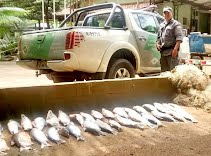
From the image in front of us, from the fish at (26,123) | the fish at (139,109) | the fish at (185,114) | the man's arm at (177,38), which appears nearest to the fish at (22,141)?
the fish at (26,123)

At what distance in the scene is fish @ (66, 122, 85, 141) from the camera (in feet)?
16.4

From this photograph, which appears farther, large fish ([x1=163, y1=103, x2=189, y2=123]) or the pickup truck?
the pickup truck

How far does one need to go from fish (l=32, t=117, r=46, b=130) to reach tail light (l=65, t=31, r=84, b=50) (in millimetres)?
2463

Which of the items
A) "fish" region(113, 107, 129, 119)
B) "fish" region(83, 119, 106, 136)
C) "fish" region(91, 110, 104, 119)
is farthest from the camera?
"fish" region(113, 107, 129, 119)

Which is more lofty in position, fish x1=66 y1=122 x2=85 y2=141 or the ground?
fish x1=66 y1=122 x2=85 y2=141

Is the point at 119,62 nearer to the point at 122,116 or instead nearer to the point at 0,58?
the point at 122,116

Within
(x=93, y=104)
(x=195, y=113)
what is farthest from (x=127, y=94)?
(x=195, y=113)

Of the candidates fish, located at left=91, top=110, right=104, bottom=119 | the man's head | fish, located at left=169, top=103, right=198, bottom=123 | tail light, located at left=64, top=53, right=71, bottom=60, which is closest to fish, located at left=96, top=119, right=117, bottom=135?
fish, located at left=91, top=110, right=104, bottom=119

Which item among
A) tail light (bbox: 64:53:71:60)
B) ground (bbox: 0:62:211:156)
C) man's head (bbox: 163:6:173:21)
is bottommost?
ground (bbox: 0:62:211:156)

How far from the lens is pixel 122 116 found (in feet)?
19.6

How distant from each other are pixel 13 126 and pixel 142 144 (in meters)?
1.84

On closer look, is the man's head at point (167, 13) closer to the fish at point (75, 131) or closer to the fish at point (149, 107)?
the fish at point (149, 107)

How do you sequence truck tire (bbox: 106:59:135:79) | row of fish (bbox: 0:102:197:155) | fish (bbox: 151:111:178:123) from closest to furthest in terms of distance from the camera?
1. row of fish (bbox: 0:102:197:155)
2. fish (bbox: 151:111:178:123)
3. truck tire (bbox: 106:59:135:79)

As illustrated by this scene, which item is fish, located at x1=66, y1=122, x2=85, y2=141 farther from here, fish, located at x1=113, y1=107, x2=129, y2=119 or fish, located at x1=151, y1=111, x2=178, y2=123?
fish, located at x1=151, y1=111, x2=178, y2=123
